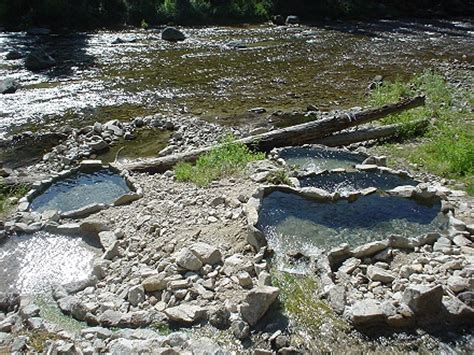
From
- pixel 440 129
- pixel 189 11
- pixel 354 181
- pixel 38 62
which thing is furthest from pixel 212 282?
pixel 189 11

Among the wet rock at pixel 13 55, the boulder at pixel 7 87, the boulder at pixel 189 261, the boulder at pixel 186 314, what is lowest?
the wet rock at pixel 13 55

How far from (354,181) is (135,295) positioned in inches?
210

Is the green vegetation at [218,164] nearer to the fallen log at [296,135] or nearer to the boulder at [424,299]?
the fallen log at [296,135]

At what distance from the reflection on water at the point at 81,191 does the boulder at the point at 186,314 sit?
13.7 feet

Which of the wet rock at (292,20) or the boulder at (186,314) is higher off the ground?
the boulder at (186,314)

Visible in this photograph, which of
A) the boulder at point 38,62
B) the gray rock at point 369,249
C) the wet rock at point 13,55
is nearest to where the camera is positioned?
the gray rock at point 369,249

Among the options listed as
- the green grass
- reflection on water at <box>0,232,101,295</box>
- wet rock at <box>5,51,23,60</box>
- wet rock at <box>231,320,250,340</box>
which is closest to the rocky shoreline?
wet rock at <box>231,320,250,340</box>

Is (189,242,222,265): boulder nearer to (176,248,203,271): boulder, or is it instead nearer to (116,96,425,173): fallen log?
(176,248,203,271): boulder

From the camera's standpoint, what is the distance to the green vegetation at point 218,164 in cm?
1028

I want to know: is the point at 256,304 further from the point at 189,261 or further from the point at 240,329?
the point at 189,261

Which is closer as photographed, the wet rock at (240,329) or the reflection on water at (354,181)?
the wet rock at (240,329)

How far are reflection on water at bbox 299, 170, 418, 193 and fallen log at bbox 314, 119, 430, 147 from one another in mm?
2361

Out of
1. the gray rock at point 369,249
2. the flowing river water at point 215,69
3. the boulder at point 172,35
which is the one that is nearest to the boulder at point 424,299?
the gray rock at point 369,249

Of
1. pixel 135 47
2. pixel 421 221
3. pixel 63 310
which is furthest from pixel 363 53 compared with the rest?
pixel 63 310
